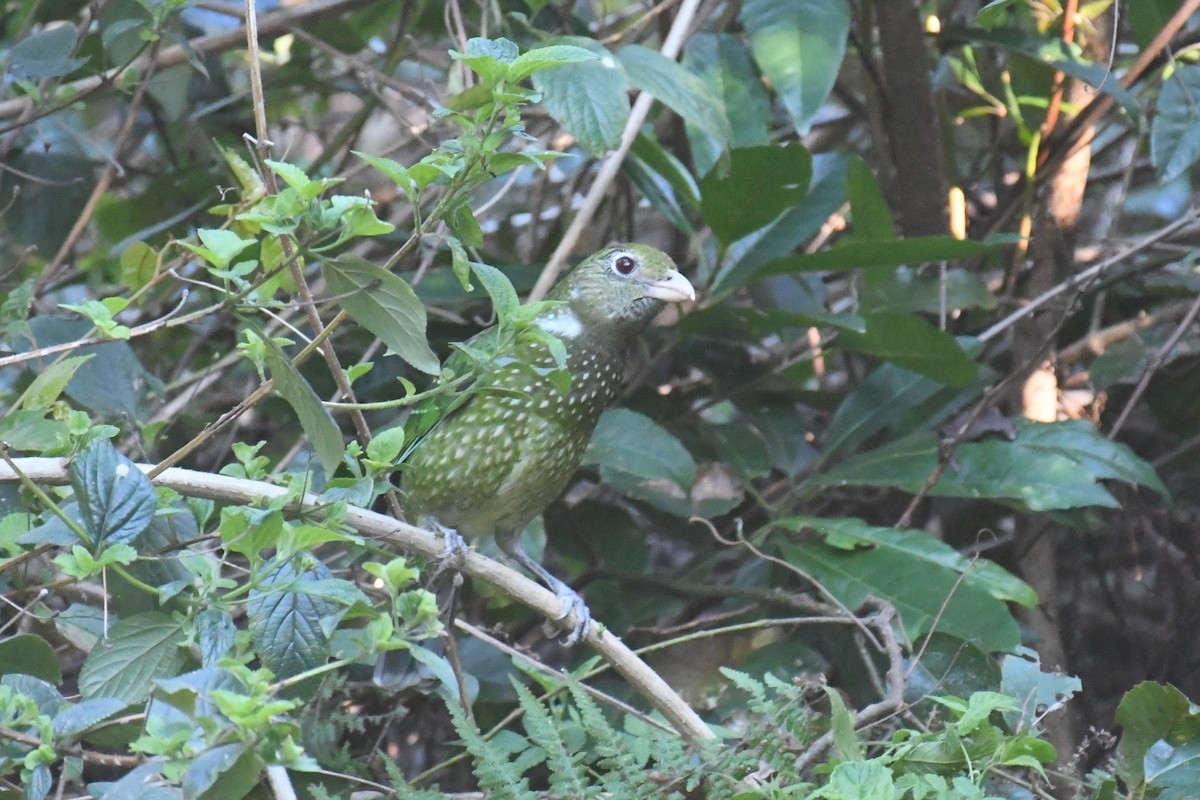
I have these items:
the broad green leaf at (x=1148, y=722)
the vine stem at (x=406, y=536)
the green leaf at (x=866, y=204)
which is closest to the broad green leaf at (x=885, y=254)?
the green leaf at (x=866, y=204)

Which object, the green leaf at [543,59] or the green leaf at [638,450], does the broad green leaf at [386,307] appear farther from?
the green leaf at [638,450]

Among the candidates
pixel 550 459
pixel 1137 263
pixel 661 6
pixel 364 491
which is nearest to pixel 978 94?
pixel 1137 263

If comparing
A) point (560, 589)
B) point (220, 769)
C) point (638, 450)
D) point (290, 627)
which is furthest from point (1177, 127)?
point (220, 769)

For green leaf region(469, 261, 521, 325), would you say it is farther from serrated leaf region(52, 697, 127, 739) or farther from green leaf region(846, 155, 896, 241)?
green leaf region(846, 155, 896, 241)

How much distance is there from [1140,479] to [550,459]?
1.40 meters

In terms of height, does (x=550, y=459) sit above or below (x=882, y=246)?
below

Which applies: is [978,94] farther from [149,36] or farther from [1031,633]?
[149,36]

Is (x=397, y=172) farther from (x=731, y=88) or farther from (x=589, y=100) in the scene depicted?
(x=731, y=88)

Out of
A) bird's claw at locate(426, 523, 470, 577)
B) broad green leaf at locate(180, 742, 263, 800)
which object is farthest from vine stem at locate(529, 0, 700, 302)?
broad green leaf at locate(180, 742, 263, 800)

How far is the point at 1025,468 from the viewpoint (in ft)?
10.1

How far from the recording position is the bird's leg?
2.59 metres

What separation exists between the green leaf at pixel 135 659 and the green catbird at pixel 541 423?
888 mm

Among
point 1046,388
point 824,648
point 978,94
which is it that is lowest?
point 824,648

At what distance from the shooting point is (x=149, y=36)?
2.64 m
